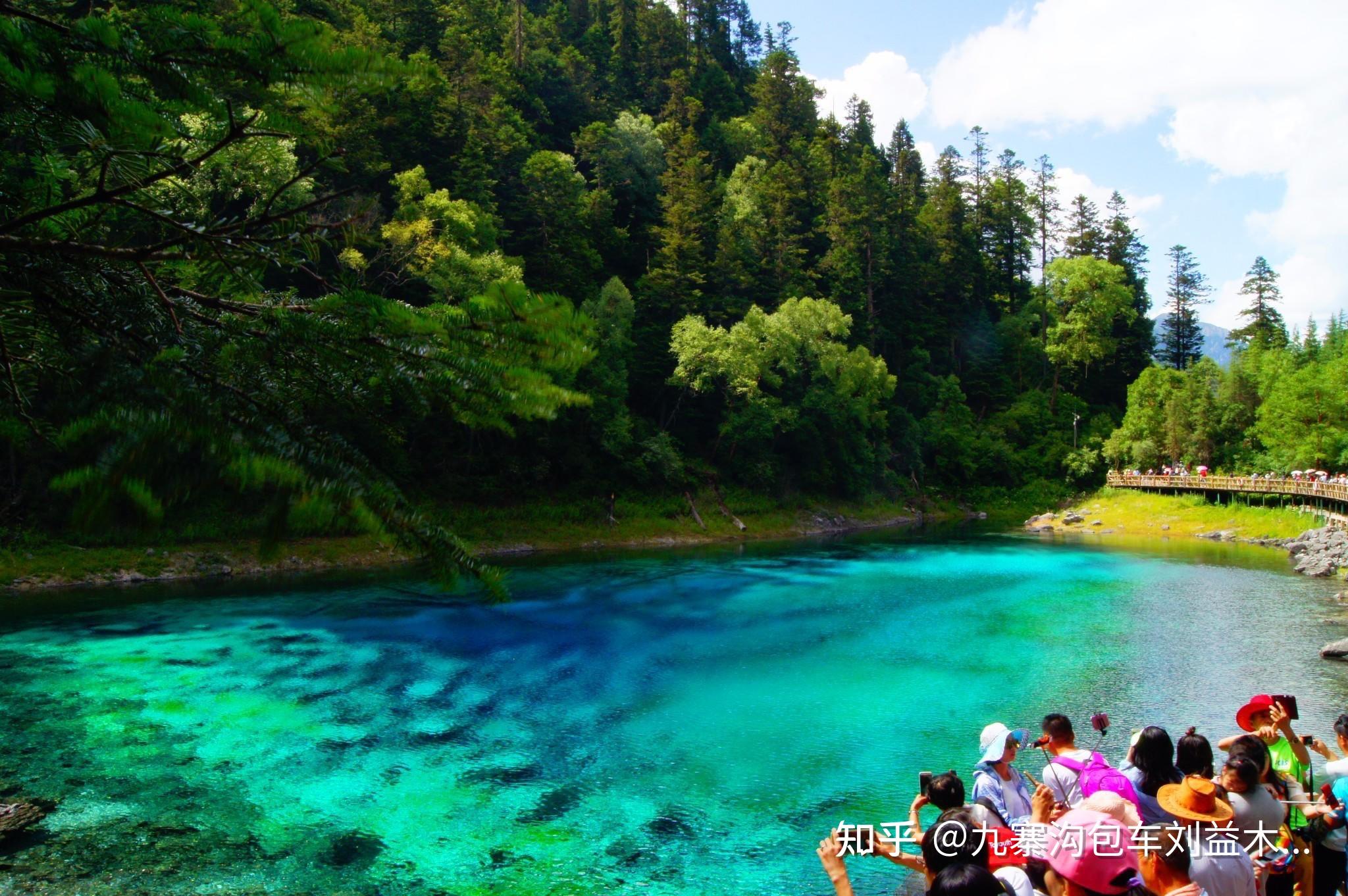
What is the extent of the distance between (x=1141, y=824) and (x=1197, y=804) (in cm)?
44

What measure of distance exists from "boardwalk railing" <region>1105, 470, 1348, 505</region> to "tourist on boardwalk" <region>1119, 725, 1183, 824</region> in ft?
122

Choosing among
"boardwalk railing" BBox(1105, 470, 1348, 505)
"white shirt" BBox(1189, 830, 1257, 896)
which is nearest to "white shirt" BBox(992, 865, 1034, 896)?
"white shirt" BBox(1189, 830, 1257, 896)

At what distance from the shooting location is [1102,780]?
557 cm

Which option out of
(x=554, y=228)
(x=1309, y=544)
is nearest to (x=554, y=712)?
(x=1309, y=544)

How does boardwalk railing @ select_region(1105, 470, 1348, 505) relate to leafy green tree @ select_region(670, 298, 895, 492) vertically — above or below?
below

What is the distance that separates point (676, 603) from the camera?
23.5 meters

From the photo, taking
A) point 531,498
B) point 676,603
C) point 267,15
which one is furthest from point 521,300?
point 531,498

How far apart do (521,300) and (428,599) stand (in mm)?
22191

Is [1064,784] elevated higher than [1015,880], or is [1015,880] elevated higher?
[1015,880]

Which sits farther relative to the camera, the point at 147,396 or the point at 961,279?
the point at 961,279

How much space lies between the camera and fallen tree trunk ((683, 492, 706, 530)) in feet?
127

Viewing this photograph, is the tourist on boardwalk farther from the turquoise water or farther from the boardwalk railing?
the boardwalk railing

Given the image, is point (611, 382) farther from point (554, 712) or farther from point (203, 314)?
point (203, 314)

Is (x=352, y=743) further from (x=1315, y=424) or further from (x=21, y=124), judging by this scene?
(x=1315, y=424)
